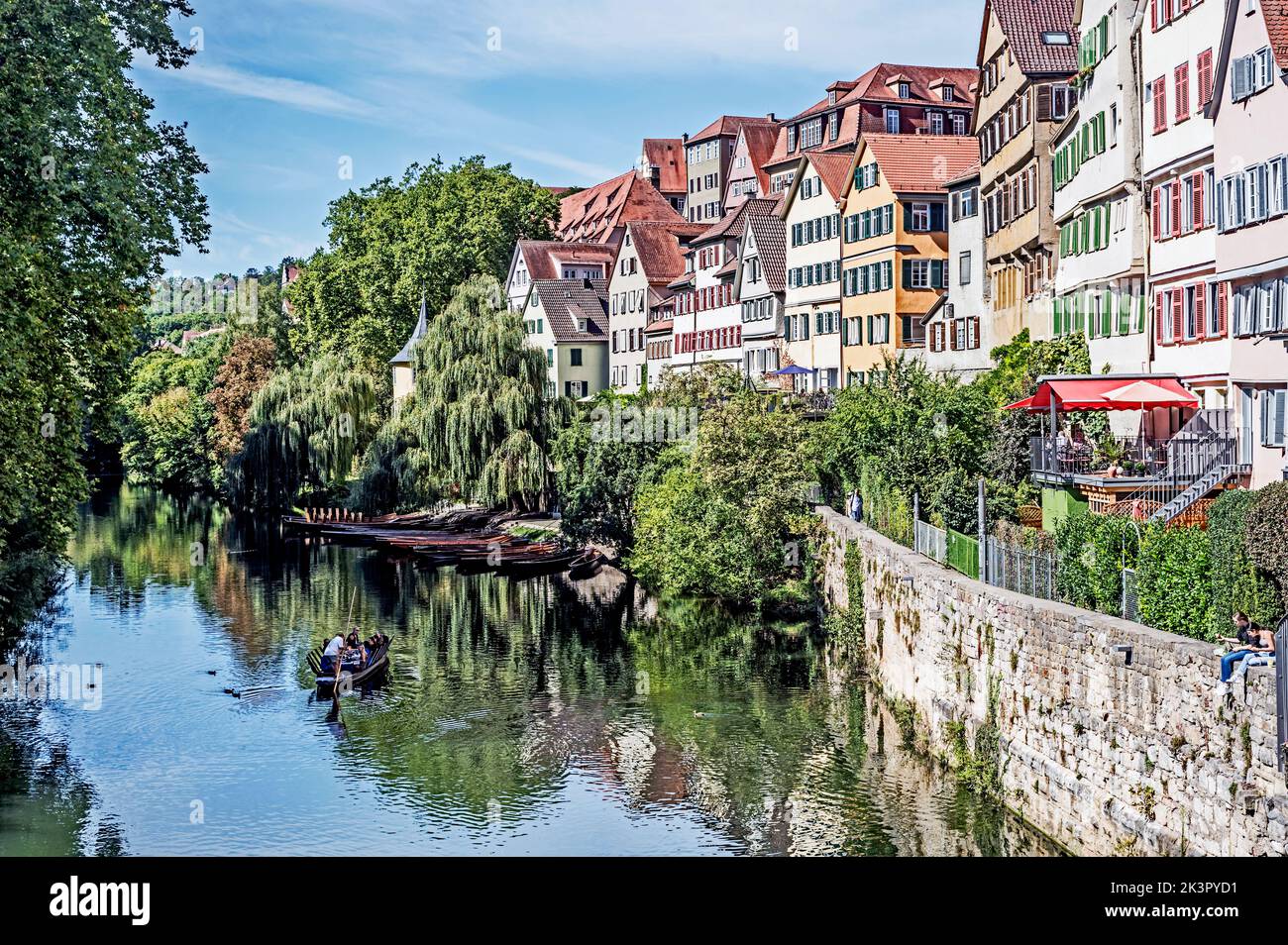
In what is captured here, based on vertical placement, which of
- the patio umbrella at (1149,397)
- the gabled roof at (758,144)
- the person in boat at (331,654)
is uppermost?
the gabled roof at (758,144)

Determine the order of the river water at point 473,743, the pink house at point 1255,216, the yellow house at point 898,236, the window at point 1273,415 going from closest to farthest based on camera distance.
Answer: the river water at point 473,743 → the pink house at point 1255,216 → the window at point 1273,415 → the yellow house at point 898,236

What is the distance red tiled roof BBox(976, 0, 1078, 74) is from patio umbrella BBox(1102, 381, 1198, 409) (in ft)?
47.5

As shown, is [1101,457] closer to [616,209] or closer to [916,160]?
[916,160]

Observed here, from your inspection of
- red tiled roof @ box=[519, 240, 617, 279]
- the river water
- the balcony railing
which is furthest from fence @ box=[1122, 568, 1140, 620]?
red tiled roof @ box=[519, 240, 617, 279]

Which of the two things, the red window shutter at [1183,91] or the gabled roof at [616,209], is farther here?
the gabled roof at [616,209]

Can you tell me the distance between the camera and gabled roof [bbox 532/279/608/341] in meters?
93.9

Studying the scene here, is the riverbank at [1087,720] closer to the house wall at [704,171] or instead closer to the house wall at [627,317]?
the house wall at [627,317]

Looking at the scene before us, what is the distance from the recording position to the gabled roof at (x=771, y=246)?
235ft

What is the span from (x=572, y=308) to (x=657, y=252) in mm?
7761

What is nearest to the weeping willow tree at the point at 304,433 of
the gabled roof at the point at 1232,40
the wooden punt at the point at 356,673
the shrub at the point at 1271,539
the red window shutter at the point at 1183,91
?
the wooden punt at the point at 356,673

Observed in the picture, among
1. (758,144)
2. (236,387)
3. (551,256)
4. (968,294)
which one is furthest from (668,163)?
(968,294)

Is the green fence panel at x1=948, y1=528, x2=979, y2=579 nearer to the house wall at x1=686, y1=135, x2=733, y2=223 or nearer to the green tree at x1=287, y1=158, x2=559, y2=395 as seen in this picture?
the green tree at x1=287, y1=158, x2=559, y2=395

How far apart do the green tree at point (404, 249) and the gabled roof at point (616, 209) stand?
50.8 ft
